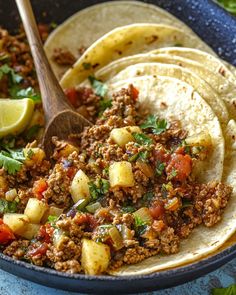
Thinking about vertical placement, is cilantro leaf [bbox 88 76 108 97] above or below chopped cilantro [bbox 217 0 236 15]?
below

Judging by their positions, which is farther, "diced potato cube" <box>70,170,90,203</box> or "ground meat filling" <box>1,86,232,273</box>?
"diced potato cube" <box>70,170,90,203</box>

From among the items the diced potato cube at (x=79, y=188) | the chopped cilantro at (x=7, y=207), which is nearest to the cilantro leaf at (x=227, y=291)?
the diced potato cube at (x=79, y=188)

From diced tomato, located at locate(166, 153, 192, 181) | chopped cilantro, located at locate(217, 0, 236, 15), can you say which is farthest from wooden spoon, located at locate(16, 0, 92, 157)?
chopped cilantro, located at locate(217, 0, 236, 15)

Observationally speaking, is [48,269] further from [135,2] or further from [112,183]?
[135,2]

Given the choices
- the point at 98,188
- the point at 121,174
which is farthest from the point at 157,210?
the point at 98,188

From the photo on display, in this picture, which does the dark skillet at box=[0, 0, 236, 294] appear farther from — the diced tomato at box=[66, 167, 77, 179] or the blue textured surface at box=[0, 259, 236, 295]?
the diced tomato at box=[66, 167, 77, 179]

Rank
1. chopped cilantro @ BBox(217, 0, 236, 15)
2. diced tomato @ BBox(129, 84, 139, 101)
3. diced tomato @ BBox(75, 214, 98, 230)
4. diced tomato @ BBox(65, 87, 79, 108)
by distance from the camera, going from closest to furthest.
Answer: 1. diced tomato @ BBox(75, 214, 98, 230)
2. diced tomato @ BBox(129, 84, 139, 101)
3. diced tomato @ BBox(65, 87, 79, 108)
4. chopped cilantro @ BBox(217, 0, 236, 15)

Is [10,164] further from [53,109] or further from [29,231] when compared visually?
[53,109]
